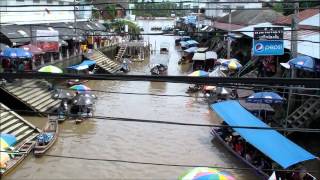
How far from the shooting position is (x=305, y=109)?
17.6m

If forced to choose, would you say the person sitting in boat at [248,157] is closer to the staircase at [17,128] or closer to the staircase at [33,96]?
the staircase at [17,128]

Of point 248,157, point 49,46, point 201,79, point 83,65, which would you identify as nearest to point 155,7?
point 83,65

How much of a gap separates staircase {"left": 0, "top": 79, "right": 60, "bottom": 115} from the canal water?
82 centimetres

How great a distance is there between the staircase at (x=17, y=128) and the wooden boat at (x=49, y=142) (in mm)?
580

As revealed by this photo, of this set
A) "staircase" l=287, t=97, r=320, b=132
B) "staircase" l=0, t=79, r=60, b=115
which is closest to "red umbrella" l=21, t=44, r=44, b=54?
"staircase" l=0, t=79, r=60, b=115

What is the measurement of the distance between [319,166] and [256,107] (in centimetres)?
436

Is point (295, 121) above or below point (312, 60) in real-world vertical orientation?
below

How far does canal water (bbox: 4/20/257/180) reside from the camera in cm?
1596

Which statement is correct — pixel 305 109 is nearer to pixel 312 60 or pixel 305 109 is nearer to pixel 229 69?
pixel 312 60

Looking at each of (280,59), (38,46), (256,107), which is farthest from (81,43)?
(256,107)

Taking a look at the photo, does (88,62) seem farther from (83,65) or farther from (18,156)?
(18,156)

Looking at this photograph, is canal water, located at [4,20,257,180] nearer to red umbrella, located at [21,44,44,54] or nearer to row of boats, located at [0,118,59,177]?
row of boats, located at [0,118,59,177]

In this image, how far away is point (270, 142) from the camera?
15.0 metres

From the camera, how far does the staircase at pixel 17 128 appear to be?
18.6m
